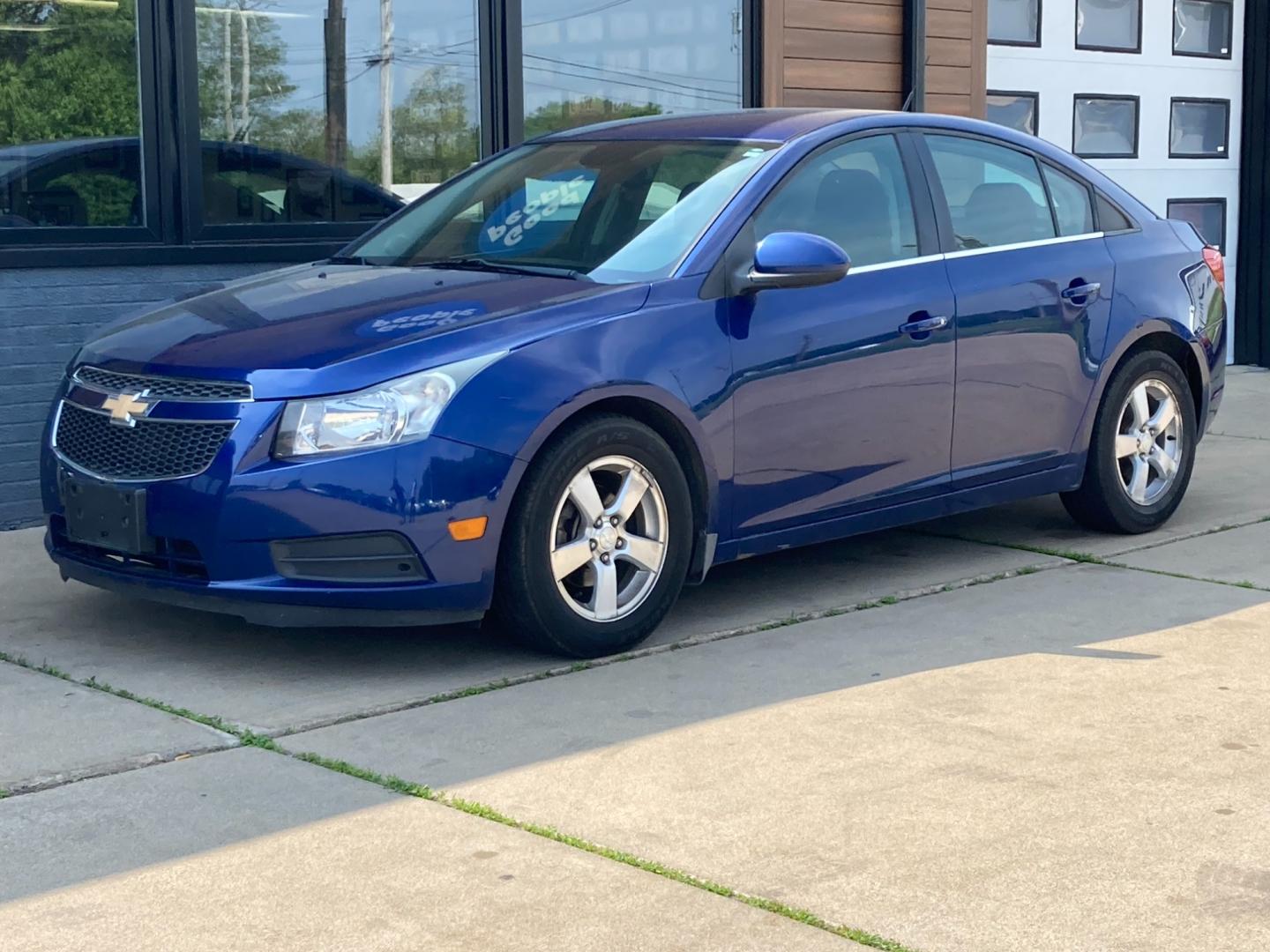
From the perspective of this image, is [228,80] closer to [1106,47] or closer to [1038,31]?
[1038,31]

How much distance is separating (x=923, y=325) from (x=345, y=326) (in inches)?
76.1

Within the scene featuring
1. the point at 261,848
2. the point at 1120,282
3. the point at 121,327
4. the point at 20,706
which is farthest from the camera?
the point at 1120,282

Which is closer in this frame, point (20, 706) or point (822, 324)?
point (20, 706)

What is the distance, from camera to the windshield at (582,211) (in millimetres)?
5594

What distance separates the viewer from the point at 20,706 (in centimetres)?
475

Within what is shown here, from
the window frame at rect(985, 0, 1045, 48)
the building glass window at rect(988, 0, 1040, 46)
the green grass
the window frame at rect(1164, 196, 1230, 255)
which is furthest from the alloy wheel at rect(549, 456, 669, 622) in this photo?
the window frame at rect(1164, 196, 1230, 255)

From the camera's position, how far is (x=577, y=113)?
30.9 feet

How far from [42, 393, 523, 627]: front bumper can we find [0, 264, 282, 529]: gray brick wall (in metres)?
2.64

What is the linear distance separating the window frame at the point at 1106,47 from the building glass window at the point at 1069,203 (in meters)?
5.30

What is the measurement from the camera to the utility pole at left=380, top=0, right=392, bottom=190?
8633 mm

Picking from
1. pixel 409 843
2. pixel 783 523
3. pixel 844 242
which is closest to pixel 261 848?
pixel 409 843

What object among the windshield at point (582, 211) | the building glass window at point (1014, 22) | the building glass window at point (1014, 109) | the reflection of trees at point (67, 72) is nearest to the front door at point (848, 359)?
the windshield at point (582, 211)

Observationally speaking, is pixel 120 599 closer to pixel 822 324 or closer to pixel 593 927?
pixel 822 324

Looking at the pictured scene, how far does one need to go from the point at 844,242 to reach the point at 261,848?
301 cm
